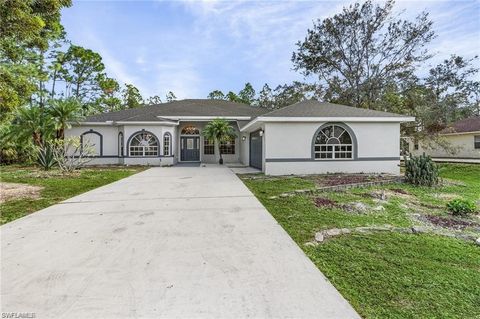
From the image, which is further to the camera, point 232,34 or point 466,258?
point 232,34

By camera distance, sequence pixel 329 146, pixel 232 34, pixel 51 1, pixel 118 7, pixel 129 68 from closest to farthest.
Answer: pixel 51 1 → pixel 118 7 → pixel 329 146 → pixel 232 34 → pixel 129 68

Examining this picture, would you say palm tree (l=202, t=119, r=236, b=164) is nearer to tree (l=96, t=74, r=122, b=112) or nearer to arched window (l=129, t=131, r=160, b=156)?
arched window (l=129, t=131, r=160, b=156)

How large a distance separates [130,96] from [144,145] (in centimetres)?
2470

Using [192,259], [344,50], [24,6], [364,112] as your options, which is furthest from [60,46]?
[192,259]

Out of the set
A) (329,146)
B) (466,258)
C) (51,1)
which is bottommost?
(466,258)

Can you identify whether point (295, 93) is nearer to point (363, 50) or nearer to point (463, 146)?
point (363, 50)

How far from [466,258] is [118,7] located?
514 inches

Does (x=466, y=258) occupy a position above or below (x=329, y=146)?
below

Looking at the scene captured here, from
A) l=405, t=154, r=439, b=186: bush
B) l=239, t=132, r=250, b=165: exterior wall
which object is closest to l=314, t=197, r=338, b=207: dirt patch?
l=405, t=154, r=439, b=186: bush

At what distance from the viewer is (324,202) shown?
6.89 m

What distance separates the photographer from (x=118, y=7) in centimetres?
1102

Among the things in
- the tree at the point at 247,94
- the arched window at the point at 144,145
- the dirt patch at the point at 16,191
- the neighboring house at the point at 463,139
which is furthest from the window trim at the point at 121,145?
the tree at the point at 247,94

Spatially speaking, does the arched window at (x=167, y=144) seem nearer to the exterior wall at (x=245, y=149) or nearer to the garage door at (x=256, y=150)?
the exterior wall at (x=245, y=149)

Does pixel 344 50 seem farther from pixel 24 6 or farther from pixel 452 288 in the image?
pixel 452 288
